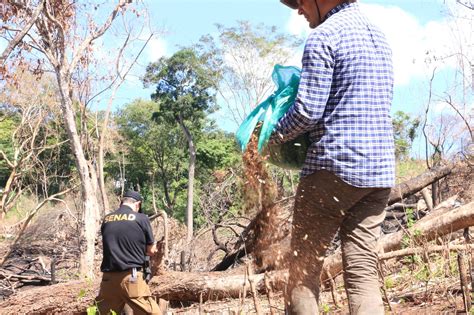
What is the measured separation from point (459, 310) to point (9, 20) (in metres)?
11.1

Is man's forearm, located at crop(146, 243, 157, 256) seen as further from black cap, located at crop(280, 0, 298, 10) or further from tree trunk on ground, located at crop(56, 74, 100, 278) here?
tree trunk on ground, located at crop(56, 74, 100, 278)

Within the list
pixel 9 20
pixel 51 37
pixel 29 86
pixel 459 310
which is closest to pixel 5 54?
pixel 459 310

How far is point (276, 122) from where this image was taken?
2.47 meters

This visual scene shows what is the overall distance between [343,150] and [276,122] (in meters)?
0.36

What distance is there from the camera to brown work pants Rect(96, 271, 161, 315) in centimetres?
500

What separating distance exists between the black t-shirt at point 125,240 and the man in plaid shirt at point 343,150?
2.87 meters

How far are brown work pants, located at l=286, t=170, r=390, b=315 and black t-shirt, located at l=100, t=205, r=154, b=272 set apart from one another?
2.89m

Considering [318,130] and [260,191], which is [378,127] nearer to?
[318,130]

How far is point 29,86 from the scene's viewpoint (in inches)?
867

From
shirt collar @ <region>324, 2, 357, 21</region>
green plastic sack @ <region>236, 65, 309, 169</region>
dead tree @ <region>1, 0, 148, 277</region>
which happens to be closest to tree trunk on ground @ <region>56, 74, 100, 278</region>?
dead tree @ <region>1, 0, 148, 277</region>

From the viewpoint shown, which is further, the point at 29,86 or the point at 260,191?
the point at 29,86

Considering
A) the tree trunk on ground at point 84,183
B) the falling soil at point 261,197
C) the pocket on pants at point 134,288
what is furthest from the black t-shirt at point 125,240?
the tree trunk on ground at point 84,183

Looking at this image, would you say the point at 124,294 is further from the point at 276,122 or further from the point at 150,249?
the point at 276,122

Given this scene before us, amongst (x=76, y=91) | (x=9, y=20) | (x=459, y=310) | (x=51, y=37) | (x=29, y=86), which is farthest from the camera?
(x=29, y=86)
